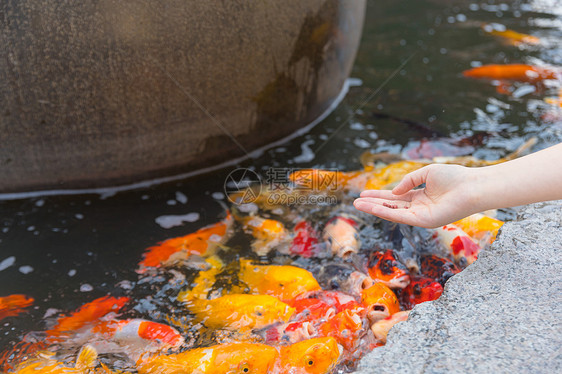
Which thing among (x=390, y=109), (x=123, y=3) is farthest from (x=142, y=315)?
(x=390, y=109)

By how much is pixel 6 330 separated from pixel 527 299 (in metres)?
2.96

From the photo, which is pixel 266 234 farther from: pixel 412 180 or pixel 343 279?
pixel 412 180

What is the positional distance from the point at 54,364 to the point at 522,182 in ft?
8.72

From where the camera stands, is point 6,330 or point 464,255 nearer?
point 6,330

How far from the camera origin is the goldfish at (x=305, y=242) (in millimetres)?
3600

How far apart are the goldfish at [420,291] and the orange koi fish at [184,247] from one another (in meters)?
1.44

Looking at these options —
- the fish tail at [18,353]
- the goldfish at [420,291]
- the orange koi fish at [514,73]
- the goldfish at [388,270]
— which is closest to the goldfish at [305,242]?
the goldfish at [388,270]

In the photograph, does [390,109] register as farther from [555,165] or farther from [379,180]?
[555,165]

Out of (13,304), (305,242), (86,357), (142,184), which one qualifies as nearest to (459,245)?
(305,242)

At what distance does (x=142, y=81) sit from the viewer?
3.61 m

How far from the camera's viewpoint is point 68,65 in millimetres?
3449

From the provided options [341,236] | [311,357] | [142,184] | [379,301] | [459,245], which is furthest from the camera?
[142,184]

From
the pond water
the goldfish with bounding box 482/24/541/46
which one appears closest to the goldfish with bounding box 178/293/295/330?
the pond water

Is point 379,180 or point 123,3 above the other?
point 123,3
